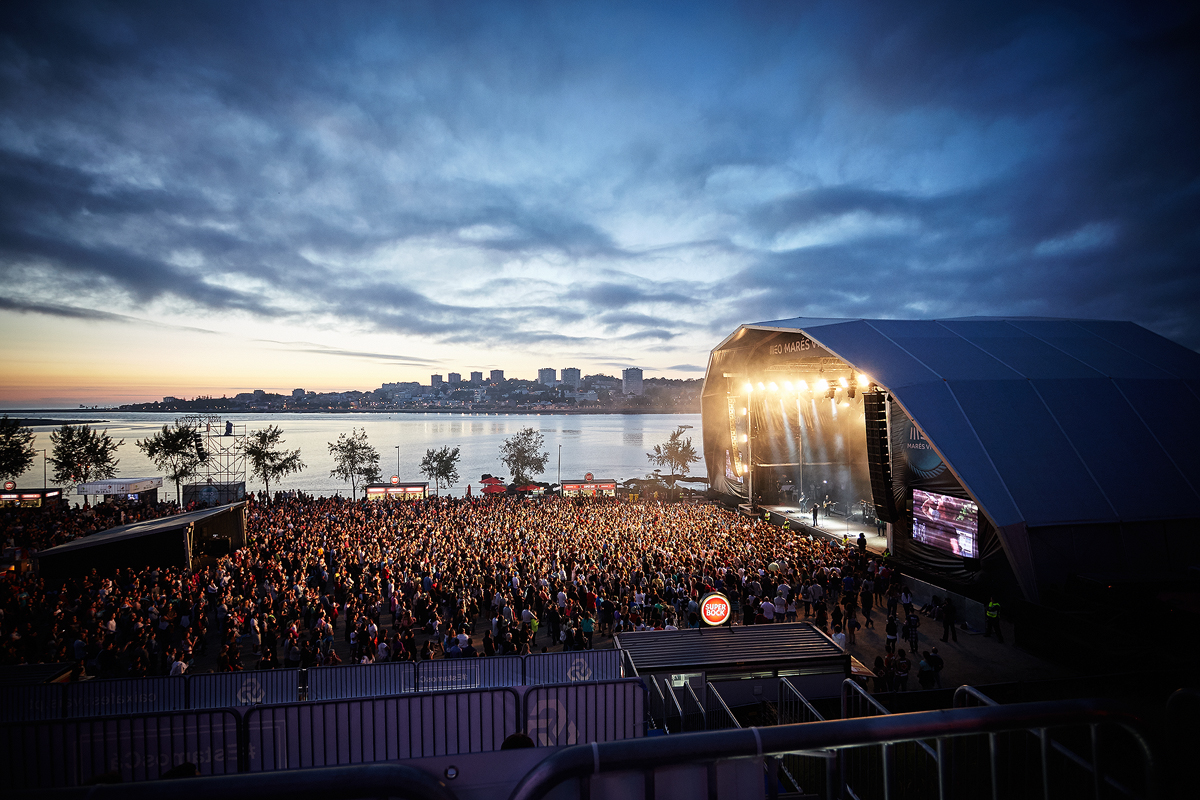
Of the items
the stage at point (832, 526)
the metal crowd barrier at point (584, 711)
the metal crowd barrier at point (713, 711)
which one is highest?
the metal crowd barrier at point (584, 711)

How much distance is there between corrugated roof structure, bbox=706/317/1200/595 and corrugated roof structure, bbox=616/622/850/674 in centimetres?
889

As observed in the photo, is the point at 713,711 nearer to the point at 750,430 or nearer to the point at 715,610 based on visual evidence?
the point at 715,610

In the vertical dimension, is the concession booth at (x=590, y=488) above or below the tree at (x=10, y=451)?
below

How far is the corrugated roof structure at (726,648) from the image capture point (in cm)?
952

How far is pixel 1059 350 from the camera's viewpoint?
20.8 meters

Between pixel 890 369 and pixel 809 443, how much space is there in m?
15.9

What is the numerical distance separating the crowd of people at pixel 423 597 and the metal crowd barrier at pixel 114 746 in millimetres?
4791

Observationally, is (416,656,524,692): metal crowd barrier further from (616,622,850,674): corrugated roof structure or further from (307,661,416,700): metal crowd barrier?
(616,622,850,674): corrugated roof structure

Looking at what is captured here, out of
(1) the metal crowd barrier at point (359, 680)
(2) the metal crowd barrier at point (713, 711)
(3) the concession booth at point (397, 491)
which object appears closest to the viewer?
(1) the metal crowd barrier at point (359, 680)

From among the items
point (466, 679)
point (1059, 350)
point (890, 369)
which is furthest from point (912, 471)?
point (466, 679)

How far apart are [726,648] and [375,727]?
6474 millimetres

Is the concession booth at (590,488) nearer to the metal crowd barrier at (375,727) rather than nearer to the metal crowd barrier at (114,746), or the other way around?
the metal crowd barrier at (375,727)

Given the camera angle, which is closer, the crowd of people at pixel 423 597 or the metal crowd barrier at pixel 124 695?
the metal crowd barrier at pixel 124 695

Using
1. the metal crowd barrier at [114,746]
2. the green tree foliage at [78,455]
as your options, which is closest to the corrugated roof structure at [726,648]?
the metal crowd barrier at [114,746]
